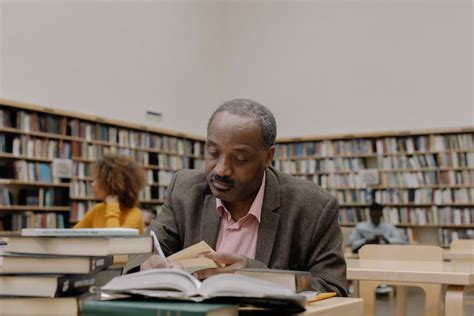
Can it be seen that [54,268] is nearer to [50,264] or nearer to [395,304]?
[50,264]

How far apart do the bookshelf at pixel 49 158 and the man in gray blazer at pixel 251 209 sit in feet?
17.8

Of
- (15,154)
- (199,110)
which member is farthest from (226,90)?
(15,154)

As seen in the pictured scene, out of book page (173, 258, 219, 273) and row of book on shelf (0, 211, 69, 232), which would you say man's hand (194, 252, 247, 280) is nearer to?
book page (173, 258, 219, 273)

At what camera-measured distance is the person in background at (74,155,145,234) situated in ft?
17.4

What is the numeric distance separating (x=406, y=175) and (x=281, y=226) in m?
8.18

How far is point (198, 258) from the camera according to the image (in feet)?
4.98

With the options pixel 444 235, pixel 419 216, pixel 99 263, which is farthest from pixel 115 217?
pixel 444 235

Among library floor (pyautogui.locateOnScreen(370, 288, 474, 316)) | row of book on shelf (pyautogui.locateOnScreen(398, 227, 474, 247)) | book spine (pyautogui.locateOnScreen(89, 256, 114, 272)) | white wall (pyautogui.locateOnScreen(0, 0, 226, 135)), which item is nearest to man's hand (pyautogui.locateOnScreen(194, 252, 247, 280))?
book spine (pyautogui.locateOnScreen(89, 256, 114, 272))

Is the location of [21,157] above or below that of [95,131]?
below

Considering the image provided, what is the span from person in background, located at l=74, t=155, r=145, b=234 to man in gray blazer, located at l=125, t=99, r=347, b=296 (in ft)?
10.5

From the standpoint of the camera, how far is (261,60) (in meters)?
11.5

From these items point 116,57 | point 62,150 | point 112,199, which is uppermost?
point 116,57

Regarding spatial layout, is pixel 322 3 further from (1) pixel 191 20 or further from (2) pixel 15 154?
(2) pixel 15 154

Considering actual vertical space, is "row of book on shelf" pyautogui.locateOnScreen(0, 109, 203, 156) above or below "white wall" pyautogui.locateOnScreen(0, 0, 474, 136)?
below
